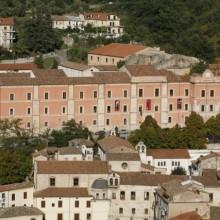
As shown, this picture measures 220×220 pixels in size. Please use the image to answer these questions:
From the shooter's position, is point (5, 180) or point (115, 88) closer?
point (5, 180)

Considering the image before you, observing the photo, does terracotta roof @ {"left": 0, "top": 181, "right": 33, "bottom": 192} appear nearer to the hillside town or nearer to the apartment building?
the hillside town

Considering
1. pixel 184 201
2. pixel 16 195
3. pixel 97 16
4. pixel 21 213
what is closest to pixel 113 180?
pixel 184 201

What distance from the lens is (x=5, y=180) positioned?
108 ft

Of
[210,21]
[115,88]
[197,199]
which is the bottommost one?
[197,199]

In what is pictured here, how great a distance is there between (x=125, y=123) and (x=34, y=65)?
8.61 metres

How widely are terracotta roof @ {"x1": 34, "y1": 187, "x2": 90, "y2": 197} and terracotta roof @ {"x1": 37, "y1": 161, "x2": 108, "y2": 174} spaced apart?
629mm

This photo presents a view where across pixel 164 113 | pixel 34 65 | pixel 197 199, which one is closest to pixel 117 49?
pixel 34 65

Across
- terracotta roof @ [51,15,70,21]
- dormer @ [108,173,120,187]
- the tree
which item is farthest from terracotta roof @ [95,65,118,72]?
dormer @ [108,173,120,187]

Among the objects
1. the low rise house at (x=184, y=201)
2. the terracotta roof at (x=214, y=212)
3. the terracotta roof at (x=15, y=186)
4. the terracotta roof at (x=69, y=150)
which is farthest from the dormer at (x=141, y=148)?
the terracotta roof at (x=214, y=212)

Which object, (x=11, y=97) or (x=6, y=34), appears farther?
(x=6, y=34)

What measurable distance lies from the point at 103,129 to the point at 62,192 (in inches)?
418

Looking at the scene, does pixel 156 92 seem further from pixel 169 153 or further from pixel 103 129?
pixel 169 153

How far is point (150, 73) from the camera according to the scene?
139 feet

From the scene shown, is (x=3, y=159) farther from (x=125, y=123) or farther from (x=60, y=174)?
(x=125, y=123)
